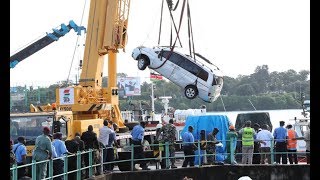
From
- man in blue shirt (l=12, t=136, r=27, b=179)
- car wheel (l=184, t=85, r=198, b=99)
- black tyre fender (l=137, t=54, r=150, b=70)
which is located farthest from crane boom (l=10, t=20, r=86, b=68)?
man in blue shirt (l=12, t=136, r=27, b=179)

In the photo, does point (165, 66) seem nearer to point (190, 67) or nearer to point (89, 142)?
point (190, 67)

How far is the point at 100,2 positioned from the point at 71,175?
8.61 m

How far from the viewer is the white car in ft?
80.0

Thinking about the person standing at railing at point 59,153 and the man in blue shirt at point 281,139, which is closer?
the person standing at railing at point 59,153

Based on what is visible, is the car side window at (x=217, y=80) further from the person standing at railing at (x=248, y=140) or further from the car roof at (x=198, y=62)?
the person standing at railing at (x=248, y=140)

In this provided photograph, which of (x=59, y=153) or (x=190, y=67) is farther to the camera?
(x=190, y=67)

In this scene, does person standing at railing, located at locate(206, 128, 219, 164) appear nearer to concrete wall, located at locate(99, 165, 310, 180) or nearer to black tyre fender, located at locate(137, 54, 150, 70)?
concrete wall, located at locate(99, 165, 310, 180)

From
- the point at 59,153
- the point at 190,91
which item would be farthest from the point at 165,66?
the point at 59,153

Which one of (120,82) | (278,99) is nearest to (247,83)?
(278,99)

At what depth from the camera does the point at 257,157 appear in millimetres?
20219

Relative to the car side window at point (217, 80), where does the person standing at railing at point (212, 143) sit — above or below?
below

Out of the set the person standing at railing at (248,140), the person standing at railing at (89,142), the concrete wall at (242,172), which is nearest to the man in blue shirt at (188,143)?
the concrete wall at (242,172)

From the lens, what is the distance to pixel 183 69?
24391 millimetres

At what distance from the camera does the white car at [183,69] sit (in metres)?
24.4
